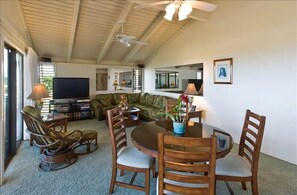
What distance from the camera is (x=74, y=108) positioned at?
6125 millimetres

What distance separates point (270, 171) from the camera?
2820 mm

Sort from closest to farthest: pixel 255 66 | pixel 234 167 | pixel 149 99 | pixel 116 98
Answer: pixel 234 167 < pixel 255 66 < pixel 149 99 < pixel 116 98

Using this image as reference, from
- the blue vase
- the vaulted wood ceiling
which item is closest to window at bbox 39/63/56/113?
the vaulted wood ceiling

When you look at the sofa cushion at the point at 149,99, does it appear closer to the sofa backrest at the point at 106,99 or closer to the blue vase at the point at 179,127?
the sofa backrest at the point at 106,99

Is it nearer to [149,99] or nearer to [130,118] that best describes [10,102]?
[130,118]

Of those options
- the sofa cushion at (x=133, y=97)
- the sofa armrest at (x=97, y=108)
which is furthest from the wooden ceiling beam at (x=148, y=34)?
the sofa armrest at (x=97, y=108)

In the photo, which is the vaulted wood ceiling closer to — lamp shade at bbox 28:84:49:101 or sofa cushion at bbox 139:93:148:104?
sofa cushion at bbox 139:93:148:104

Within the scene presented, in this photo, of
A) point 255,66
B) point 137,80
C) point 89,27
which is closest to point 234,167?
point 255,66

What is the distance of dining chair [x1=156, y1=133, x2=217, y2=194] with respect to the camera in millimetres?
1337

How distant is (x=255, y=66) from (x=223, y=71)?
0.75 meters

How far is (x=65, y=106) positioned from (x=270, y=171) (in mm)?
5845

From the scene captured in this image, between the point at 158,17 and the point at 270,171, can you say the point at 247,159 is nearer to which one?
the point at 270,171

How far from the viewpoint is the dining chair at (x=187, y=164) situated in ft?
4.39

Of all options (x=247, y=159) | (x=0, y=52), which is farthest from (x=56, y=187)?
(x=247, y=159)
